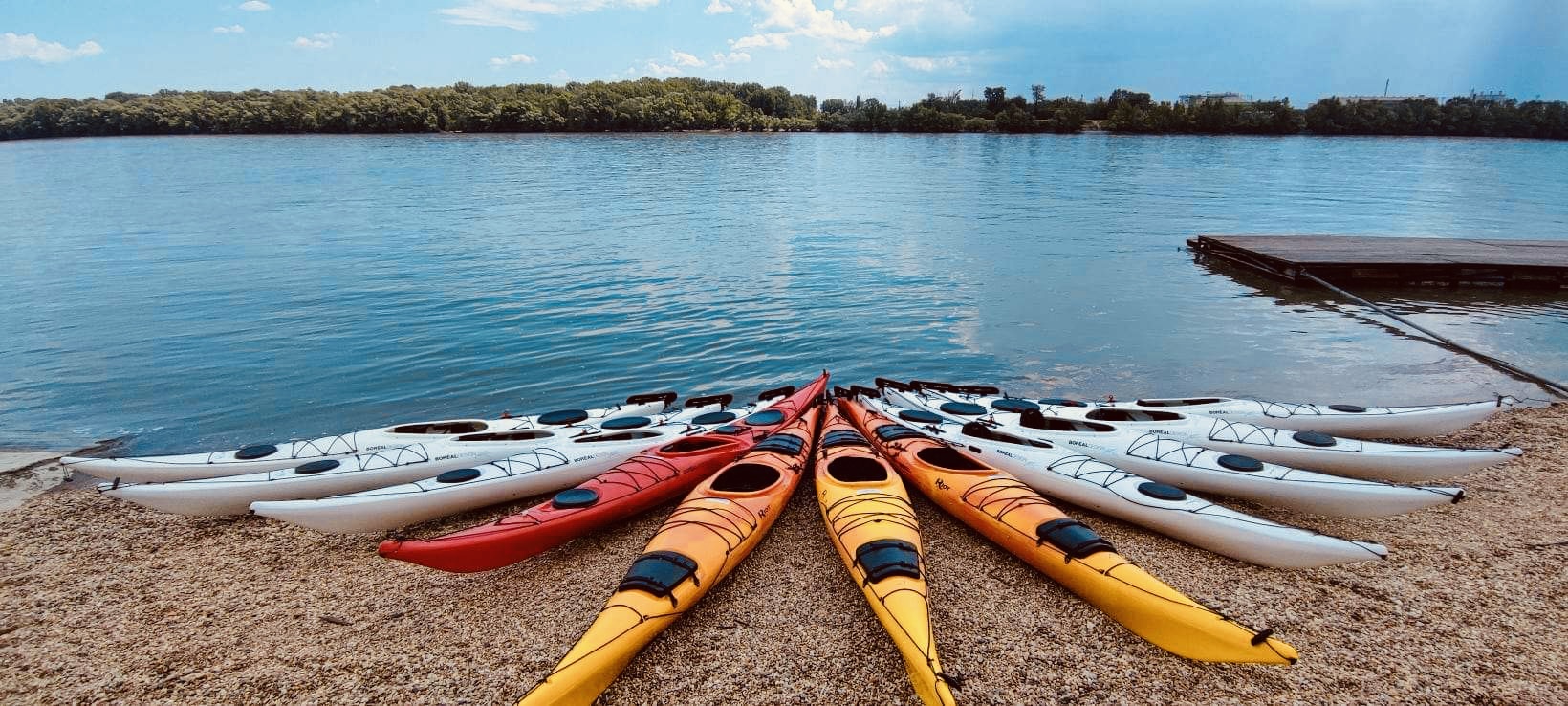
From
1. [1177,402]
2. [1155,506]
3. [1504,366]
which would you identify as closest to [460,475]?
[1155,506]

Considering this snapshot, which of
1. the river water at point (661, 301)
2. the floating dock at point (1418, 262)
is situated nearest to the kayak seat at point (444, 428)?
the river water at point (661, 301)

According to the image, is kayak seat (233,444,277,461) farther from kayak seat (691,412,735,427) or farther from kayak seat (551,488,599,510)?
kayak seat (691,412,735,427)

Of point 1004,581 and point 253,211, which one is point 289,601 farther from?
point 253,211

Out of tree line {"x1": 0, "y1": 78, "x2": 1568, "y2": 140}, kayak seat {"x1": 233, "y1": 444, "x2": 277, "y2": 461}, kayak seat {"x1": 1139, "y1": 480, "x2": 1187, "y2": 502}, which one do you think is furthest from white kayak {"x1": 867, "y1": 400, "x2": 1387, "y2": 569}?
tree line {"x1": 0, "y1": 78, "x2": 1568, "y2": 140}

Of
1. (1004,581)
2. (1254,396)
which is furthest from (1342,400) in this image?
(1004,581)

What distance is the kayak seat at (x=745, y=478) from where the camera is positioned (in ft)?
18.7

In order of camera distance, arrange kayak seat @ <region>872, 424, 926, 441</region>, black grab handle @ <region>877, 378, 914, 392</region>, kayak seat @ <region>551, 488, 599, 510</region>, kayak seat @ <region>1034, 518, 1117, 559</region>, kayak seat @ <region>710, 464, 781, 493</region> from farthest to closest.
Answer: black grab handle @ <region>877, 378, 914, 392</region> → kayak seat @ <region>872, 424, 926, 441</region> → kayak seat @ <region>710, 464, 781, 493</region> → kayak seat @ <region>551, 488, 599, 510</region> → kayak seat @ <region>1034, 518, 1117, 559</region>

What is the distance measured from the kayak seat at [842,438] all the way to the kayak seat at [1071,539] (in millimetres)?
2014

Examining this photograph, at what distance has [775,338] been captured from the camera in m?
12.5

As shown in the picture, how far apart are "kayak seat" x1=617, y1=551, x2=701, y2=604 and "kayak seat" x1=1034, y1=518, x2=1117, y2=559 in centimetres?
244

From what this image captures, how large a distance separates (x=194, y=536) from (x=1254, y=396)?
Answer: 12088 millimetres

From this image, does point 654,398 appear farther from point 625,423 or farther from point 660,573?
point 660,573

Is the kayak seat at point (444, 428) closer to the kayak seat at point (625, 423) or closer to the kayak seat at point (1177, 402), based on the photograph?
the kayak seat at point (625, 423)

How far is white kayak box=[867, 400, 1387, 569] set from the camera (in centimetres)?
477
